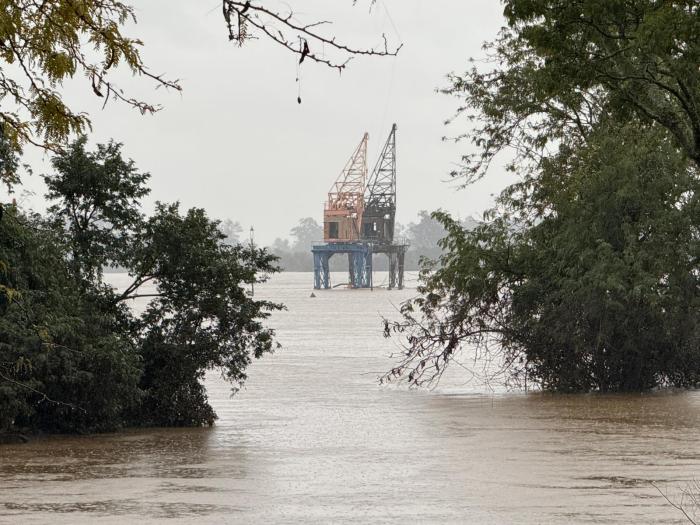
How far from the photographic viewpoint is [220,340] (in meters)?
23.8

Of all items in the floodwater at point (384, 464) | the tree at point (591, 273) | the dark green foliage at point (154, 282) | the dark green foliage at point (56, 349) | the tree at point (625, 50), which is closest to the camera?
the tree at point (625, 50)

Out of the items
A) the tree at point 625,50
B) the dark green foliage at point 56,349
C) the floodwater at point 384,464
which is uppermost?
the tree at point 625,50

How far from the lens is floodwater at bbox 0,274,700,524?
13766 millimetres

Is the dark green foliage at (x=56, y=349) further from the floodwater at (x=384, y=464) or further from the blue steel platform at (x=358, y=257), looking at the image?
the blue steel platform at (x=358, y=257)

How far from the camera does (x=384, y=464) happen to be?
18.5 metres

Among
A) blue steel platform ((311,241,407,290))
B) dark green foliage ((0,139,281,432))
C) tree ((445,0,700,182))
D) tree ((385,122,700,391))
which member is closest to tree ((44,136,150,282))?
dark green foliage ((0,139,281,432))

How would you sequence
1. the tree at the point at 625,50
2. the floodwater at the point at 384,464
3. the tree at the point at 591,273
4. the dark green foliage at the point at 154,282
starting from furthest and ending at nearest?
the tree at the point at 591,273 < the dark green foliage at the point at 154,282 < the floodwater at the point at 384,464 < the tree at the point at 625,50

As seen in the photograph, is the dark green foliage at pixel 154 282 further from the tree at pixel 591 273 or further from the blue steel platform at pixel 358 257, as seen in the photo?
the blue steel platform at pixel 358 257

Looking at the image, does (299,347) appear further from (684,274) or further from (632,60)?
(632,60)

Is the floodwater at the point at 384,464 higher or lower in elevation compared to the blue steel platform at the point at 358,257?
lower

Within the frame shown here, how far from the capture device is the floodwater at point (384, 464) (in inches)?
542

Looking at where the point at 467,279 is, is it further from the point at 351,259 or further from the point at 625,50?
the point at 351,259

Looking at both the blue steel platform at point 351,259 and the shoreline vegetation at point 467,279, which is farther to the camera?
the blue steel platform at point 351,259

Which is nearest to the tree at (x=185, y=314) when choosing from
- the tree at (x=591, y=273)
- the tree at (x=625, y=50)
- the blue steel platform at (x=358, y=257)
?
the tree at (x=591, y=273)
